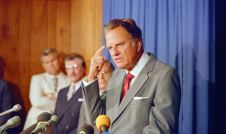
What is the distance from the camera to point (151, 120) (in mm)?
2119

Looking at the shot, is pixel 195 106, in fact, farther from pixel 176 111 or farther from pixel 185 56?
pixel 176 111

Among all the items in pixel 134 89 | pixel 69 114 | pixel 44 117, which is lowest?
pixel 69 114

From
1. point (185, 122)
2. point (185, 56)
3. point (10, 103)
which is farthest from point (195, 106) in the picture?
point (10, 103)

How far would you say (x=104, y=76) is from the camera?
3174 millimetres

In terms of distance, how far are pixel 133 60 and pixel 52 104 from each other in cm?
196

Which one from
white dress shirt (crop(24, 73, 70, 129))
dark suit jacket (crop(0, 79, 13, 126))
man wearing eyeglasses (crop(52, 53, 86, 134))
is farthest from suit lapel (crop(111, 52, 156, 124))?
dark suit jacket (crop(0, 79, 13, 126))

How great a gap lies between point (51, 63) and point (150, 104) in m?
2.31

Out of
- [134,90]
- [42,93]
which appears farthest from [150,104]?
[42,93]

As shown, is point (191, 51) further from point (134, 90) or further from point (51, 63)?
point (51, 63)

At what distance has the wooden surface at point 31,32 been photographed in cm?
467

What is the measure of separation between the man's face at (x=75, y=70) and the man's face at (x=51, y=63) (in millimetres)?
→ 496

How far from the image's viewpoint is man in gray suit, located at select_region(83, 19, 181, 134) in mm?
2119

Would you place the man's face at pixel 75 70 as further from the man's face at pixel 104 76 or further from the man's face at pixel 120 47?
the man's face at pixel 120 47

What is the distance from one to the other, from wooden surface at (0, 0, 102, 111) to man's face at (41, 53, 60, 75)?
37 centimetres
